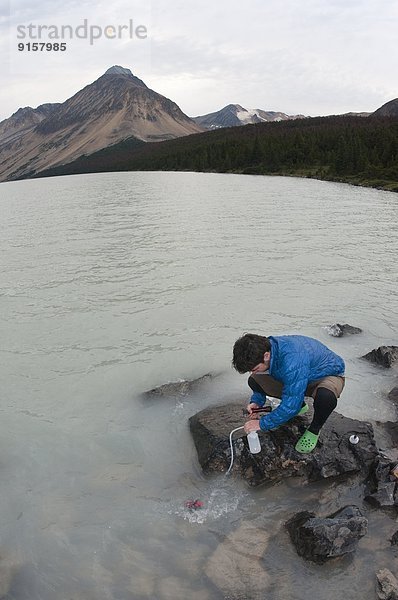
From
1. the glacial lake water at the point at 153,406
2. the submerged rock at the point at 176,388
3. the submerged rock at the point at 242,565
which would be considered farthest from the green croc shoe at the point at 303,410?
the submerged rock at the point at 176,388

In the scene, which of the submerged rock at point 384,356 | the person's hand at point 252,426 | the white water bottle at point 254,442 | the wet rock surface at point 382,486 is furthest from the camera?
the submerged rock at point 384,356

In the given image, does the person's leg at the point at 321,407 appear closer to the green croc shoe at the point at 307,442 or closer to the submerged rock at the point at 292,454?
the green croc shoe at the point at 307,442

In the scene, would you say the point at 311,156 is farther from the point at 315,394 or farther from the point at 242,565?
the point at 242,565

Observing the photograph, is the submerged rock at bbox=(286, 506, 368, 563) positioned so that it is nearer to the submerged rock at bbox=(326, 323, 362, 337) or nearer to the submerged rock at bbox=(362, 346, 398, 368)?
the submerged rock at bbox=(362, 346, 398, 368)

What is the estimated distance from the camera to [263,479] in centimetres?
743

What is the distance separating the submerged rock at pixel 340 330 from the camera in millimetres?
13328

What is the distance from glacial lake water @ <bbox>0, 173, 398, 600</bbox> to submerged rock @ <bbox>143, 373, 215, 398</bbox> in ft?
0.67

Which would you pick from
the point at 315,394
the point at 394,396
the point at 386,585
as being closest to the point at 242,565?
the point at 386,585

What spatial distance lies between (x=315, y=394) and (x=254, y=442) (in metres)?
1.33

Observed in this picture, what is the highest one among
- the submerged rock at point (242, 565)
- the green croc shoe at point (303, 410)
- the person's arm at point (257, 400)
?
the person's arm at point (257, 400)

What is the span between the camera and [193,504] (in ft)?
23.2

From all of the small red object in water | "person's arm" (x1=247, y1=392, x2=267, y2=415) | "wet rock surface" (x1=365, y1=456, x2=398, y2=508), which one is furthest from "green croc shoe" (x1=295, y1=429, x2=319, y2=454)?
the small red object in water

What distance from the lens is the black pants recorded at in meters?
6.88

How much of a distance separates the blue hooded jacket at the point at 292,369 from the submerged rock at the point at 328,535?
4.99ft
